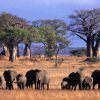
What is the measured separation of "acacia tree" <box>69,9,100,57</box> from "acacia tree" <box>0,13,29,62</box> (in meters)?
17.7

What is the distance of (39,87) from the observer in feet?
104

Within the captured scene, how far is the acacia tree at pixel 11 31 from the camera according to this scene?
77375 mm

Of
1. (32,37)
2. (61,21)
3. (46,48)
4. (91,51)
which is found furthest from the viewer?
(61,21)

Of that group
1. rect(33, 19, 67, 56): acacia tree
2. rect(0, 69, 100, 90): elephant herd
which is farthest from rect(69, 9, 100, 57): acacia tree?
rect(0, 69, 100, 90): elephant herd

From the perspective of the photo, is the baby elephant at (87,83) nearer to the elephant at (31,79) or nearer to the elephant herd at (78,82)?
the elephant herd at (78,82)

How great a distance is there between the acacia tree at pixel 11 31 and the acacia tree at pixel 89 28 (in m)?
17.7

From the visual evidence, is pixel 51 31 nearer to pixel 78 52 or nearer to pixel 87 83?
pixel 78 52

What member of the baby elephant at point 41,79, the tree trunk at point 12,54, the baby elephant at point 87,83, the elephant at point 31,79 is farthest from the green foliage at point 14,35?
the baby elephant at point 87,83

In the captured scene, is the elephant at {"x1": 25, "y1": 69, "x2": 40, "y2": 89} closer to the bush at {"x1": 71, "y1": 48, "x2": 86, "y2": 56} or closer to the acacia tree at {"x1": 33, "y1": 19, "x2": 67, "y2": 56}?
the acacia tree at {"x1": 33, "y1": 19, "x2": 67, "y2": 56}

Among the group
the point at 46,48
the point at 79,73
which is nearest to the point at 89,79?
the point at 79,73

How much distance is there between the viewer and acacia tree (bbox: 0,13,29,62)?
7738cm

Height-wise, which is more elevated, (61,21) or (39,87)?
(61,21)

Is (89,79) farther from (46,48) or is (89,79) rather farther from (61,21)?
(61,21)

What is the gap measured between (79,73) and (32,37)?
4748 cm
